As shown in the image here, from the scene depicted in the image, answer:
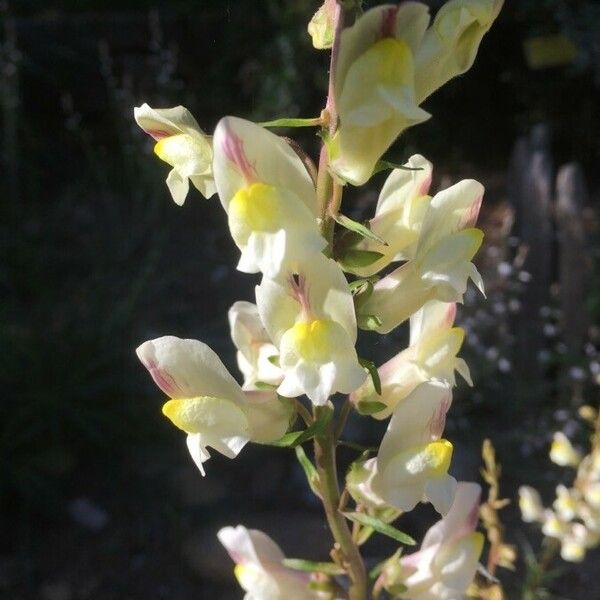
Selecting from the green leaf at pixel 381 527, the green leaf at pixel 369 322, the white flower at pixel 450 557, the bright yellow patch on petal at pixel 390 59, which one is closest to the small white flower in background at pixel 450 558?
the white flower at pixel 450 557

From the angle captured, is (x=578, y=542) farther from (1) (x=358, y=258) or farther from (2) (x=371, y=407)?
(1) (x=358, y=258)

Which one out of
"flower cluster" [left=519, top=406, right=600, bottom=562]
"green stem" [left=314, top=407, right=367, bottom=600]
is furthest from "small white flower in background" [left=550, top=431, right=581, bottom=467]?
"green stem" [left=314, top=407, right=367, bottom=600]

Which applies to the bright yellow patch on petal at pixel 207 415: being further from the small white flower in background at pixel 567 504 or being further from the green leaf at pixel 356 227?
the small white flower in background at pixel 567 504

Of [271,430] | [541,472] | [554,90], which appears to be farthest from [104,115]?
[271,430]

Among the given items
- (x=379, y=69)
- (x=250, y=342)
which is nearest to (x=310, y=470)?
(x=250, y=342)

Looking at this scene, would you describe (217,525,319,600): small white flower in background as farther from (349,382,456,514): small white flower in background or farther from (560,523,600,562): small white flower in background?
Answer: (560,523,600,562): small white flower in background

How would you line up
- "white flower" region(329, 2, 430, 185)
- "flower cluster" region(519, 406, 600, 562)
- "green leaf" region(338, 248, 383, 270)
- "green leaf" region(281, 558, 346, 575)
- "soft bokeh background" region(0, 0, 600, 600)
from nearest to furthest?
"white flower" region(329, 2, 430, 185)
"green leaf" region(338, 248, 383, 270)
"green leaf" region(281, 558, 346, 575)
"flower cluster" region(519, 406, 600, 562)
"soft bokeh background" region(0, 0, 600, 600)

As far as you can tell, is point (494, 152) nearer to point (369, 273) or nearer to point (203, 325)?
point (203, 325)
